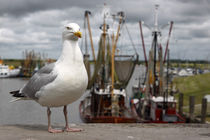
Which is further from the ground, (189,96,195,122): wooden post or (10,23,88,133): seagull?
(10,23,88,133): seagull

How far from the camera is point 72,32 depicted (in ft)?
16.2

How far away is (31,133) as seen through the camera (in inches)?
203

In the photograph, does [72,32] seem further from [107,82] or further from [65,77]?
[107,82]

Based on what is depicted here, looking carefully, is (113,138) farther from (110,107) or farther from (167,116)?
(110,107)

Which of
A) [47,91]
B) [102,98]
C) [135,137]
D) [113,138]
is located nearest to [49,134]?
[47,91]

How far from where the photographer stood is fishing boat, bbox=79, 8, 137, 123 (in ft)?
71.9

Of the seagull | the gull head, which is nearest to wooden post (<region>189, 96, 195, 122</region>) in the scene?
the seagull

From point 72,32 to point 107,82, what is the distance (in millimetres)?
19688

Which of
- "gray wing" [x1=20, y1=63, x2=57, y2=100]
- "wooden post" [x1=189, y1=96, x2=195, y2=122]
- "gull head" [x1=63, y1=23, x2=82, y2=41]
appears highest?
"gull head" [x1=63, y1=23, x2=82, y2=41]

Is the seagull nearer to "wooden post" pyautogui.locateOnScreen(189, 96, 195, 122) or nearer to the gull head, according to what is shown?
the gull head

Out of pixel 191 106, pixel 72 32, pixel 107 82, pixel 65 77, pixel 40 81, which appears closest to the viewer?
pixel 65 77

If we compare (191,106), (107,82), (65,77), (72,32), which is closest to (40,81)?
(65,77)

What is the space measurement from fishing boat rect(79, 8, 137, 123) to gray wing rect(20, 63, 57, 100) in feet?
50.1

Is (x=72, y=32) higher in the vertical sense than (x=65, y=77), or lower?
higher
